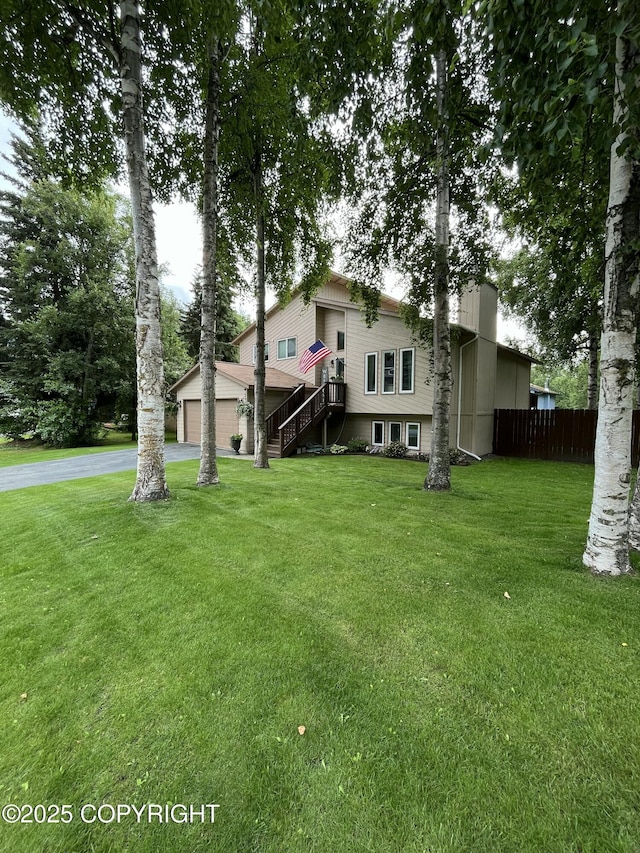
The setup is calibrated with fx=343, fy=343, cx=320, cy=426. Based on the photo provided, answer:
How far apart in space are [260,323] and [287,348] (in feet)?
27.0

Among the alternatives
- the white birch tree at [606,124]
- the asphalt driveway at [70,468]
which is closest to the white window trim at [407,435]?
the asphalt driveway at [70,468]

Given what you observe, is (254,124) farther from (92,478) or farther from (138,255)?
(92,478)

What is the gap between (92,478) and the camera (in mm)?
9078

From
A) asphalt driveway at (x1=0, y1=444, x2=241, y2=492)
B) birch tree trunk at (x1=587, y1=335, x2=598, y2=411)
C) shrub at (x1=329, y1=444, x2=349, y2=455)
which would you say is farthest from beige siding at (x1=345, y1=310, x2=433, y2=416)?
birch tree trunk at (x1=587, y1=335, x2=598, y2=411)

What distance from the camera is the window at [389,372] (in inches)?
531

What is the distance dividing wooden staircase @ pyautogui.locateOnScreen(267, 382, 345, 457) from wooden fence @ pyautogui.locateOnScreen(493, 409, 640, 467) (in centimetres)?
660

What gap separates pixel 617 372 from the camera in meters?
3.38

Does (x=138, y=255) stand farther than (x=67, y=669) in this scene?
Yes

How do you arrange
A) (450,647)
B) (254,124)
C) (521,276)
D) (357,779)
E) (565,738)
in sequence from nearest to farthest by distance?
(357,779)
(565,738)
(450,647)
(254,124)
(521,276)

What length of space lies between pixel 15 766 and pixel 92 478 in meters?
8.66

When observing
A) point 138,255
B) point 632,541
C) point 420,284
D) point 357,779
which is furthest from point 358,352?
point 357,779

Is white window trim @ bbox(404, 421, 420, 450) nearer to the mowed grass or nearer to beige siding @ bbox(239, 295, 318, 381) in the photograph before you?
beige siding @ bbox(239, 295, 318, 381)

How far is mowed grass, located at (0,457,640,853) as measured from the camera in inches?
57.2

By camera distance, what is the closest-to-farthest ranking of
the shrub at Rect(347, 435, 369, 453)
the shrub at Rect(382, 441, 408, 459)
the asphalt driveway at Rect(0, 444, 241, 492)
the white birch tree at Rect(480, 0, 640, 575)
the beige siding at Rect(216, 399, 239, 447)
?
the white birch tree at Rect(480, 0, 640, 575) → the asphalt driveway at Rect(0, 444, 241, 492) → the shrub at Rect(382, 441, 408, 459) → the shrub at Rect(347, 435, 369, 453) → the beige siding at Rect(216, 399, 239, 447)
